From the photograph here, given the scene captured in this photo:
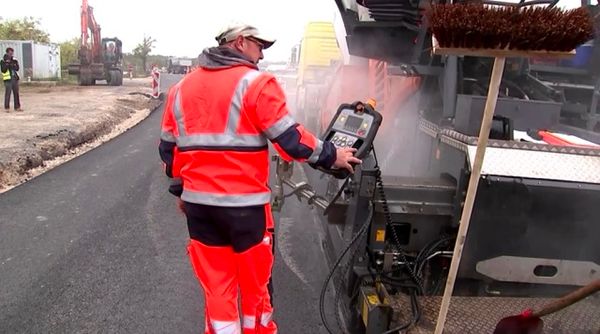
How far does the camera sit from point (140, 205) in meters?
6.33

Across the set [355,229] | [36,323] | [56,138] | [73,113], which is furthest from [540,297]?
[73,113]

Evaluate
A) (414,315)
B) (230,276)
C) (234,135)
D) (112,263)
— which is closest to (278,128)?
(234,135)

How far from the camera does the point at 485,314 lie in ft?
9.83

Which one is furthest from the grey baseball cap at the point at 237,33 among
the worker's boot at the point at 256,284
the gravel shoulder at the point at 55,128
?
the gravel shoulder at the point at 55,128

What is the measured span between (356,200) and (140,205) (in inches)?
154

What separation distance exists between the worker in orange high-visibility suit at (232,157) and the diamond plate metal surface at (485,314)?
0.85m

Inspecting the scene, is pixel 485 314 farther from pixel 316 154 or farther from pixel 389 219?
pixel 316 154

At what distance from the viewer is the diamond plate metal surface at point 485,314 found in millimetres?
2850

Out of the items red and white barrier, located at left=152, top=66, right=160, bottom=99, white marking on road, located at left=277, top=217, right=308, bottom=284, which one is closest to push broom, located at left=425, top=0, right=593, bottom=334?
white marking on road, located at left=277, top=217, right=308, bottom=284

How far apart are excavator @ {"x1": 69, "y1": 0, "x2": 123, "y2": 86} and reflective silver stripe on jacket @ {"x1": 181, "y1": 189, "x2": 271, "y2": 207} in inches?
1107

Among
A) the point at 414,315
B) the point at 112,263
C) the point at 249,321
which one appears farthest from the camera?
the point at 112,263

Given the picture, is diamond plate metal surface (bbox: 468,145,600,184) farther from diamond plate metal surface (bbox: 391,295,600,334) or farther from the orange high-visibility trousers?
the orange high-visibility trousers

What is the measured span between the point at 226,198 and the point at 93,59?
1162 inches

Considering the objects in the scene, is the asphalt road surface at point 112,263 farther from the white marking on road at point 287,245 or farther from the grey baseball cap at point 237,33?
the grey baseball cap at point 237,33
